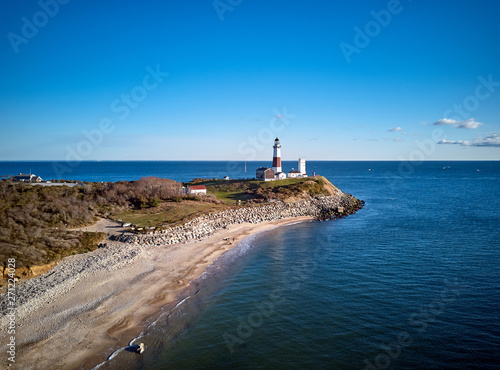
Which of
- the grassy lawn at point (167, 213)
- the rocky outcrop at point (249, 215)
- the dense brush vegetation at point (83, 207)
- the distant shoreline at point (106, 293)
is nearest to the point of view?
the distant shoreline at point (106, 293)

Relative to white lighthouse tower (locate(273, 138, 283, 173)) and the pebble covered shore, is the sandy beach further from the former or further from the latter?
white lighthouse tower (locate(273, 138, 283, 173))

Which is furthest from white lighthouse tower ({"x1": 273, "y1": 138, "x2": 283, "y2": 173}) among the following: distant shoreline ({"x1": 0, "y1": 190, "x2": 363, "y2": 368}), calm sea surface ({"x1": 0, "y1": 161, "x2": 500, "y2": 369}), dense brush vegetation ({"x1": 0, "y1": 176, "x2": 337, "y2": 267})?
calm sea surface ({"x1": 0, "y1": 161, "x2": 500, "y2": 369})

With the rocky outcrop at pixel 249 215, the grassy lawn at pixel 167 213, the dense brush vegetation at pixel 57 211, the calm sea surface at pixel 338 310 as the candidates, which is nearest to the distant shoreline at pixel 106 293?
the rocky outcrop at pixel 249 215

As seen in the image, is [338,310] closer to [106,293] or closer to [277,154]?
[106,293]

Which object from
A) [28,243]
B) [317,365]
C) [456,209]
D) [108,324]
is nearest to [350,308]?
[317,365]

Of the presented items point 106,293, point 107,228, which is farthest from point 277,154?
point 106,293

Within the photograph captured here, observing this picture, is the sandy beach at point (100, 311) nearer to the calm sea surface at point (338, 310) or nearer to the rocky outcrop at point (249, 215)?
the calm sea surface at point (338, 310)

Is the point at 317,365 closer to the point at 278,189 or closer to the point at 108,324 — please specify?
the point at 108,324
